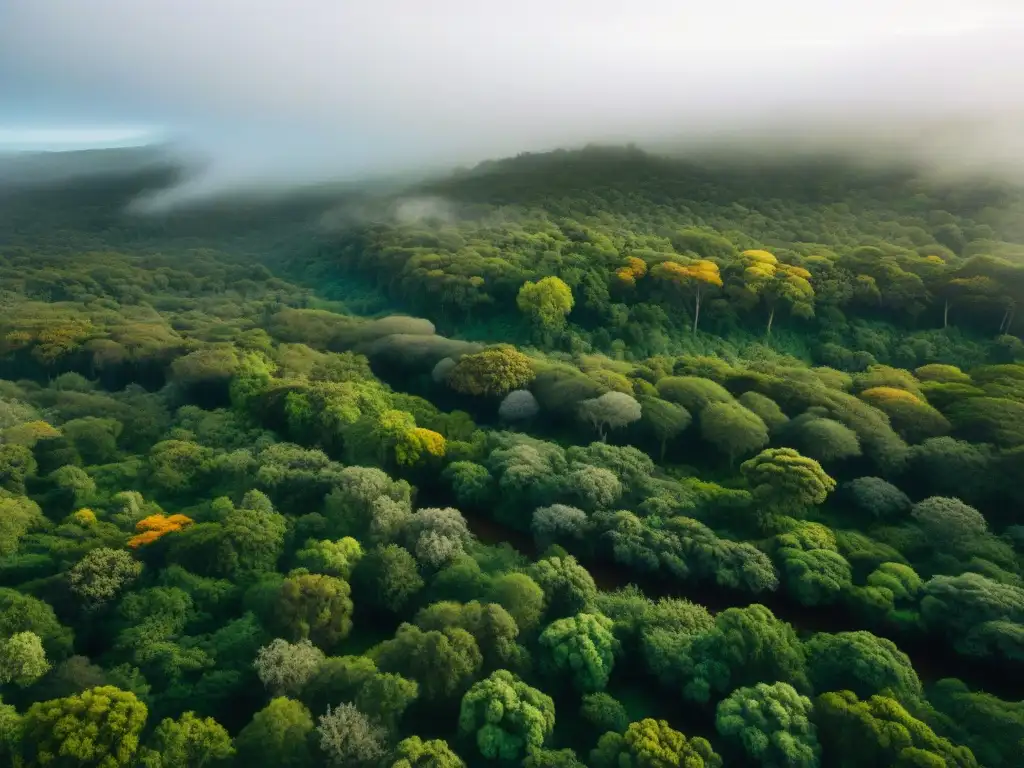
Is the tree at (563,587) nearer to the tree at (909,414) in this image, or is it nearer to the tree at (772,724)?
the tree at (772,724)

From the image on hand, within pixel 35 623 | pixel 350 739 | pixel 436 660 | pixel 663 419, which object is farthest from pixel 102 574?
pixel 663 419

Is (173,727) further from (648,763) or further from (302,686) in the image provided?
(648,763)

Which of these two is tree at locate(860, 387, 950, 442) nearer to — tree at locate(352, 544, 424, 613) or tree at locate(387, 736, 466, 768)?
tree at locate(352, 544, 424, 613)

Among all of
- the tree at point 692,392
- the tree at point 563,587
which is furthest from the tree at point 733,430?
the tree at point 563,587

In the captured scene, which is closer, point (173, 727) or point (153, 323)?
point (173, 727)

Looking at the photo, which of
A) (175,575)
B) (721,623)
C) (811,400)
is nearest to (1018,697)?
(721,623)
